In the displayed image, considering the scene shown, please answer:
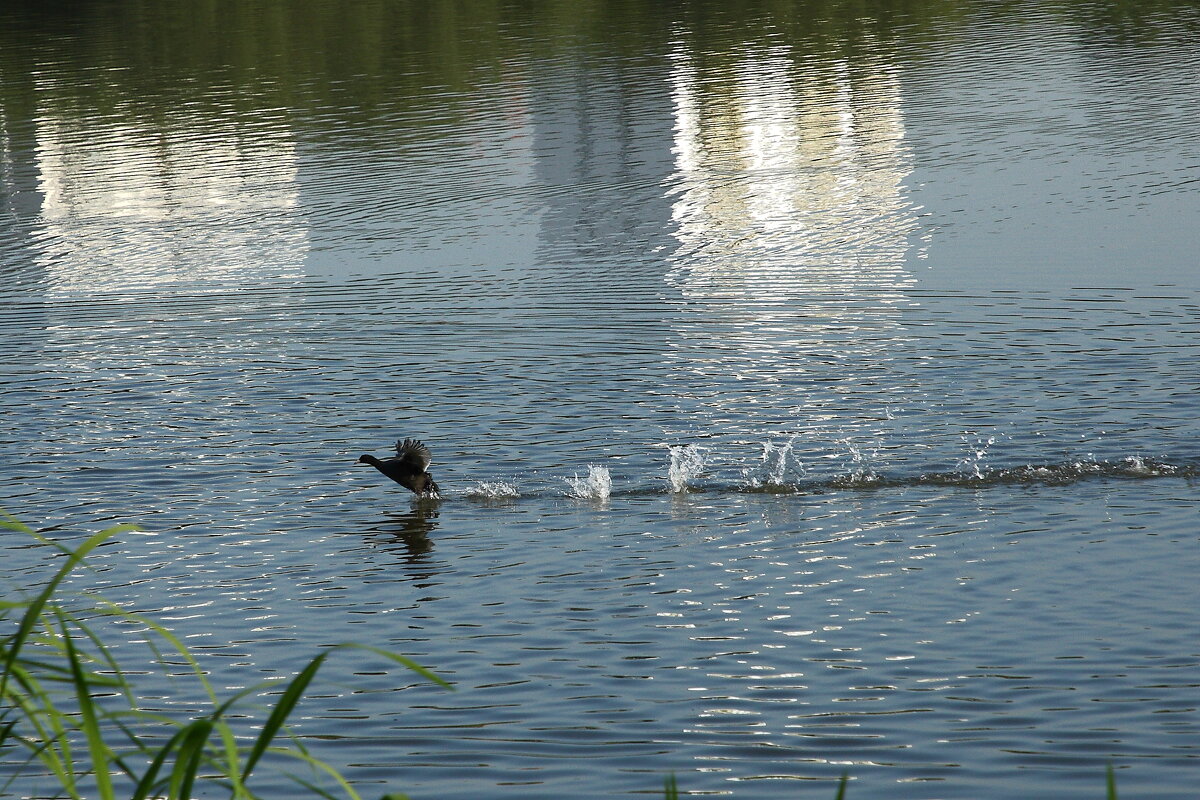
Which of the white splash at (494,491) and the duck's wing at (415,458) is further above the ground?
the duck's wing at (415,458)

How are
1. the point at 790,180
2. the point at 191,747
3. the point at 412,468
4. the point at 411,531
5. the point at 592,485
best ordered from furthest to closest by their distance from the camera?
the point at 790,180 < the point at 592,485 < the point at 412,468 < the point at 411,531 < the point at 191,747

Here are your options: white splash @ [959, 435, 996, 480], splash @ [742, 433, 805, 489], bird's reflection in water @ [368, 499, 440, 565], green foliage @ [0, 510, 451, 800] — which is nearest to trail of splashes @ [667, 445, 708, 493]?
splash @ [742, 433, 805, 489]

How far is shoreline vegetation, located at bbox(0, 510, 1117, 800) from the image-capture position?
144 inches

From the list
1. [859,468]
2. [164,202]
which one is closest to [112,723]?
[859,468]

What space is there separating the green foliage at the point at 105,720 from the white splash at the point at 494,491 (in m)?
3.26

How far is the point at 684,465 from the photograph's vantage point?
14078mm

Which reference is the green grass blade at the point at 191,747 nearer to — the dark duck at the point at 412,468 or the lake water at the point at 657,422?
the lake water at the point at 657,422

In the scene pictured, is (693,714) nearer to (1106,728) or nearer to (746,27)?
(1106,728)

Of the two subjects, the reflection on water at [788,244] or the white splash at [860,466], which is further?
the reflection on water at [788,244]

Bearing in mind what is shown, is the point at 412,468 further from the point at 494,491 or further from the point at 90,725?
the point at 90,725

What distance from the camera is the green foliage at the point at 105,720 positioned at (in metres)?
3.66

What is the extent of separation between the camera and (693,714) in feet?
30.7

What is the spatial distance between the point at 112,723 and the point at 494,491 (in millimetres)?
5058

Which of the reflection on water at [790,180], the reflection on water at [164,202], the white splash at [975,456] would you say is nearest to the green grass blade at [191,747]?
the white splash at [975,456]
